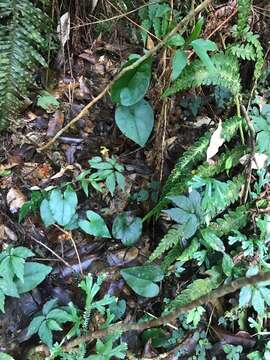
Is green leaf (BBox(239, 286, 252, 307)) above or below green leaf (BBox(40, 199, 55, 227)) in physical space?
below

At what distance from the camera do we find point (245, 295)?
2.24m

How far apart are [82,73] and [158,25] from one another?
59 centimetres

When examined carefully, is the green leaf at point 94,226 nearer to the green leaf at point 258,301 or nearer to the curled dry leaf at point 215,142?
the curled dry leaf at point 215,142

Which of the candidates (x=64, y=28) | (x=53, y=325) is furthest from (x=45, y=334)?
(x=64, y=28)

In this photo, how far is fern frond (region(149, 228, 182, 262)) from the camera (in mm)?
2314

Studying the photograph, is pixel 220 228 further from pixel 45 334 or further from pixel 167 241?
pixel 45 334

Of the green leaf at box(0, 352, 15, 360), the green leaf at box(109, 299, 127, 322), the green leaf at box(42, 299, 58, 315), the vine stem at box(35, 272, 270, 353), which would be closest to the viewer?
the vine stem at box(35, 272, 270, 353)

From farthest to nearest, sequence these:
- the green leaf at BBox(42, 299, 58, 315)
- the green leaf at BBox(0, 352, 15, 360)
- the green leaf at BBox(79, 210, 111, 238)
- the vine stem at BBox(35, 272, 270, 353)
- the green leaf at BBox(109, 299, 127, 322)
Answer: the green leaf at BBox(79, 210, 111, 238)
the green leaf at BBox(109, 299, 127, 322)
the green leaf at BBox(42, 299, 58, 315)
the green leaf at BBox(0, 352, 15, 360)
the vine stem at BBox(35, 272, 270, 353)

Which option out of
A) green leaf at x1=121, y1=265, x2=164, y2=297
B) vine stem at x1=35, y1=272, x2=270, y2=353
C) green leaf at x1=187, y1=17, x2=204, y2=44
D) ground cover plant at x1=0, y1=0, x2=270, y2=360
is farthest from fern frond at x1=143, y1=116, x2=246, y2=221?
vine stem at x1=35, y1=272, x2=270, y2=353

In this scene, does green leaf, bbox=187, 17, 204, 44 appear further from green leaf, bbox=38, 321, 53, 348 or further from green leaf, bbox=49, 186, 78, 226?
green leaf, bbox=38, 321, 53, 348

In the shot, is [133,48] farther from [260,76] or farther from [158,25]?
[260,76]

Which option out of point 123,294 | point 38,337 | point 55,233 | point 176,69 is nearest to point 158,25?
point 176,69

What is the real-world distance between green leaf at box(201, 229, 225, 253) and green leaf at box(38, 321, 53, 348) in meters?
0.81

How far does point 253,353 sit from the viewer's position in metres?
2.29
